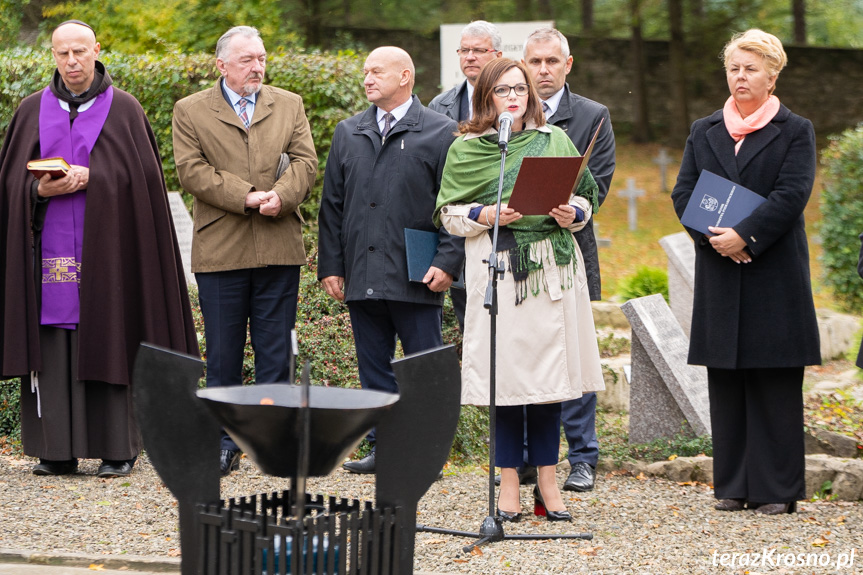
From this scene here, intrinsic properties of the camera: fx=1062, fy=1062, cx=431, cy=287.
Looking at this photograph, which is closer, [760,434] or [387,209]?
[760,434]

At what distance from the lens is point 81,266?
577 centimetres

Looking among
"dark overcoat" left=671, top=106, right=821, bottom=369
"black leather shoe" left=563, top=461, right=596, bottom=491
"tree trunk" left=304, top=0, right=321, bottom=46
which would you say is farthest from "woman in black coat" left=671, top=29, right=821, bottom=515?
"tree trunk" left=304, top=0, right=321, bottom=46

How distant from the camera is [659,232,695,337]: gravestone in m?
9.54

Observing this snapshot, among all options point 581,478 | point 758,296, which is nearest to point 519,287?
point 758,296

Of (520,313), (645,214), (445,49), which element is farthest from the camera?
(645,214)

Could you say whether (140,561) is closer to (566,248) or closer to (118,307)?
(118,307)

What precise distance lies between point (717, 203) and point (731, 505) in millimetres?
1473

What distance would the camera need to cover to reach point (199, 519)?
3.28 m

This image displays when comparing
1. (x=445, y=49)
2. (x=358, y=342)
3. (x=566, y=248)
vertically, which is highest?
(x=445, y=49)

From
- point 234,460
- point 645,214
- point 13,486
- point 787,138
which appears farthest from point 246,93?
point 645,214

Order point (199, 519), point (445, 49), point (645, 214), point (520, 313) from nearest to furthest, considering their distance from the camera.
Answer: point (199, 519) < point (520, 313) < point (445, 49) < point (645, 214)

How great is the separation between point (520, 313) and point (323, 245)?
153cm

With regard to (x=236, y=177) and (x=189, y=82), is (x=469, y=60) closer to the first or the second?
(x=236, y=177)

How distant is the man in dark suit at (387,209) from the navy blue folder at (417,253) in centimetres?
5
